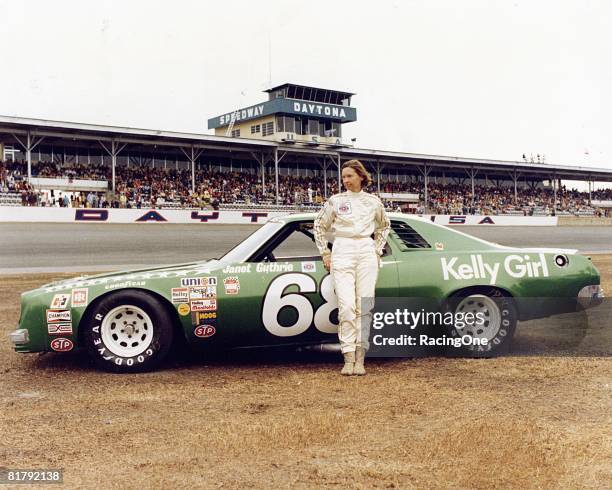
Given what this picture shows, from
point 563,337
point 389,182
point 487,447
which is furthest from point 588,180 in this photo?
point 487,447

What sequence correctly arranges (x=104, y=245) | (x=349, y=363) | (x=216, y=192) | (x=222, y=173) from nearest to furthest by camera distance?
(x=349, y=363) < (x=104, y=245) < (x=216, y=192) < (x=222, y=173)

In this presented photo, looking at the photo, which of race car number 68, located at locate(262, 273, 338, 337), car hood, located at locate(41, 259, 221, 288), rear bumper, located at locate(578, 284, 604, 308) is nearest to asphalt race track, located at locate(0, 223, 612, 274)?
car hood, located at locate(41, 259, 221, 288)

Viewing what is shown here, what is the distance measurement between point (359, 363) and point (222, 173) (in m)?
35.3

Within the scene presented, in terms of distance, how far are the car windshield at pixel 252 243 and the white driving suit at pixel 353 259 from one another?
Result: 517mm

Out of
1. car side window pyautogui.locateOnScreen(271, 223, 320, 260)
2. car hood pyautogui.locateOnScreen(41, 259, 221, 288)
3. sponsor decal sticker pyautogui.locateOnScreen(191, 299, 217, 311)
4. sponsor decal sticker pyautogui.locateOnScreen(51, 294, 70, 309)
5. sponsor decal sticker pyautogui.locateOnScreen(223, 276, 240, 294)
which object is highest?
car side window pyautogui.locateOnScreen(271, 223, 320, 260)

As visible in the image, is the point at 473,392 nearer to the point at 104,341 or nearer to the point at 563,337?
the point at 563,337

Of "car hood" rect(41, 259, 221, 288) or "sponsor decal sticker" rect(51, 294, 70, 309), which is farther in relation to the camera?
"car hood" rect(41, 259, 221, 288)

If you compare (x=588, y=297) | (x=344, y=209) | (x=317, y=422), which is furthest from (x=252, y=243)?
(x=588, y=297)

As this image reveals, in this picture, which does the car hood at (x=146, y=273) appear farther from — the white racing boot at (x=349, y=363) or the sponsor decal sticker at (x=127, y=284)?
the white racing boot at (x=349, y=363)

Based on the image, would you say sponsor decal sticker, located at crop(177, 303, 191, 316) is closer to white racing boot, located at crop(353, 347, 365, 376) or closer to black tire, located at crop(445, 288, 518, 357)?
white racing boot, located at crop(353, 347, 365, 376)

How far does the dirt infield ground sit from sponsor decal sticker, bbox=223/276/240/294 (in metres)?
0.65

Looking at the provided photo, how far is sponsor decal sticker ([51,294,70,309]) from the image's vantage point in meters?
4.70

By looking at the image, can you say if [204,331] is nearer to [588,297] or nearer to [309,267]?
[309,267]

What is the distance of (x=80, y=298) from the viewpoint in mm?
4707
